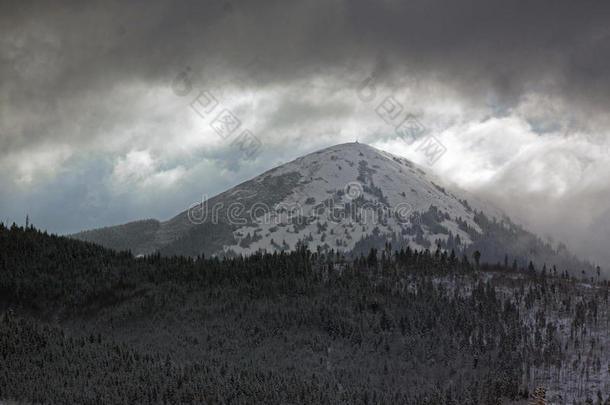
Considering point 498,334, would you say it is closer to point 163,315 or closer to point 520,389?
point 520,389

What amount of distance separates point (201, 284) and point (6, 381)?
87861mm

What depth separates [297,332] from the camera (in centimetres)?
15200

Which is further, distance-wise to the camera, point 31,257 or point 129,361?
point 31,257

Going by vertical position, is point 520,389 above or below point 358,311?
below

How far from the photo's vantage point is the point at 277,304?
16850 centimetres

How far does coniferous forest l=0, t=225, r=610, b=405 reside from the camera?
10869 centimetres

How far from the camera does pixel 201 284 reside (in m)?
185

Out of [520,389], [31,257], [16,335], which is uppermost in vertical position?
[31,257]

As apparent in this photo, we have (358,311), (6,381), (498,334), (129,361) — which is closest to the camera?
(6,381)

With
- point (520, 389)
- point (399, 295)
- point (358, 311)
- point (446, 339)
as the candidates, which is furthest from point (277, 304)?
point (520, 389)

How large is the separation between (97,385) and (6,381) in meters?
13.7

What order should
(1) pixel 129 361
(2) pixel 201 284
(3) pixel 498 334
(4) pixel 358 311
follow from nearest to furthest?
(1) pixel 129 361
(3) pixel 498 334
(4) pixel 358 311
(2) pixel 201 284

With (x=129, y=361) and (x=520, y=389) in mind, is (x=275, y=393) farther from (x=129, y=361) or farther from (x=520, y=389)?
(x=520, y=389)

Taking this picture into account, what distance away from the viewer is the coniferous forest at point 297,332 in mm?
108688
